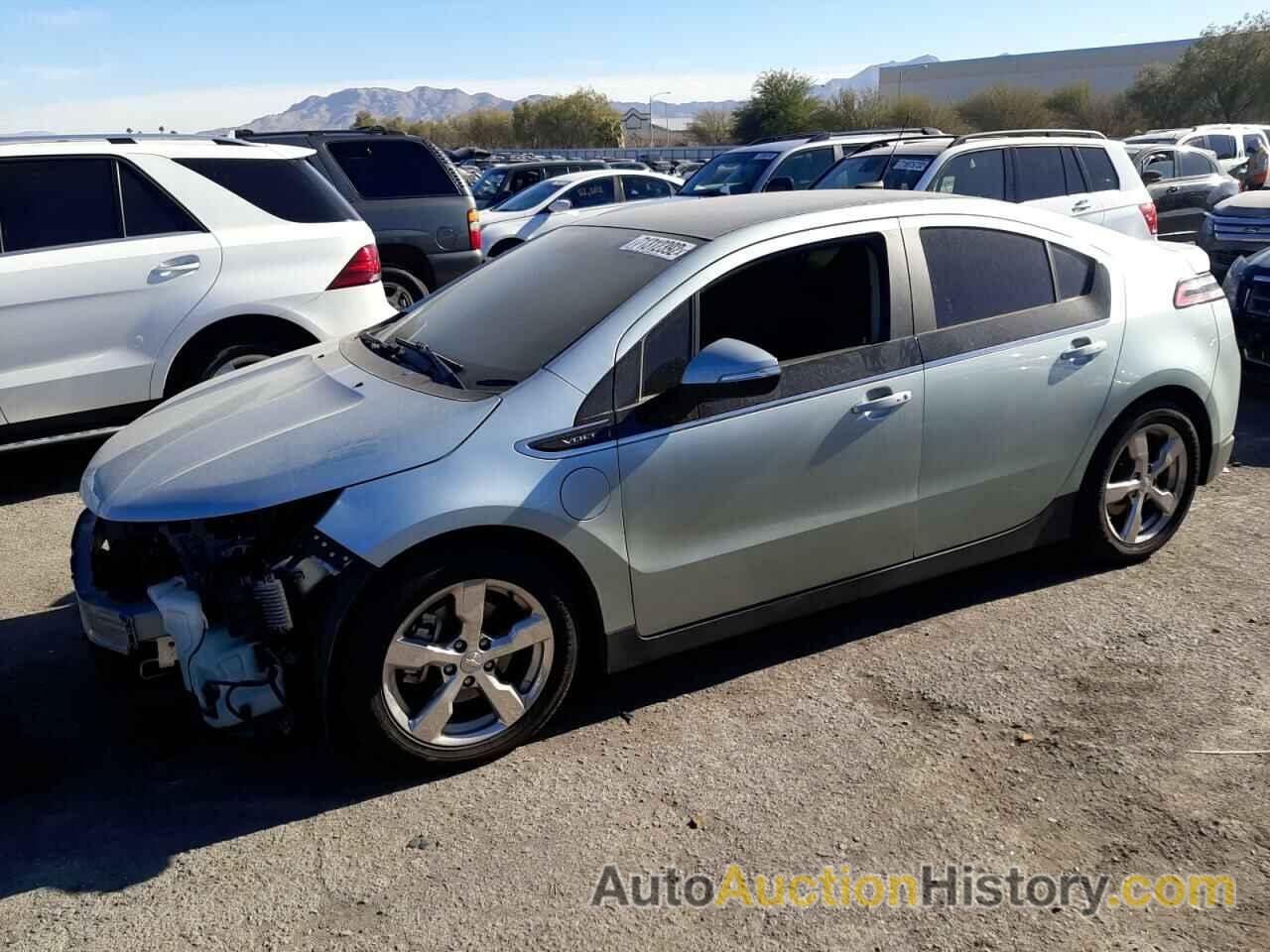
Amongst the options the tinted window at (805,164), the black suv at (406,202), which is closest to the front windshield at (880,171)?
the tinted window at (805,164)

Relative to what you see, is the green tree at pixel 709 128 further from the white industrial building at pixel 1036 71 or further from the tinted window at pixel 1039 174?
the tinted window at pixel 1039 174

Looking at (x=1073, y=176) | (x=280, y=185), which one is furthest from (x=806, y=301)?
(x=1073, y=176)

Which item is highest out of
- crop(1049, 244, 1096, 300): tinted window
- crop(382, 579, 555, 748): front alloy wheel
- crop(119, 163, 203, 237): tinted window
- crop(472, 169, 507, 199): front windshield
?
crop(472, 169, 507, 199): front windshield

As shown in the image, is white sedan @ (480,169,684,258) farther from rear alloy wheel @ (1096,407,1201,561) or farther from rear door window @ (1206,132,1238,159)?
rear door window @ (1206,132,1238,159)

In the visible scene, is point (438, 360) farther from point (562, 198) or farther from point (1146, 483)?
point (562, 198)

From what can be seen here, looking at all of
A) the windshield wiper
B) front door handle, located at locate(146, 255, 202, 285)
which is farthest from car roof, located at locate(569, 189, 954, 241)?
front door handle, located at locate(146, 255, 202, 285)

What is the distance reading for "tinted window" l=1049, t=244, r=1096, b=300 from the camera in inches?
175

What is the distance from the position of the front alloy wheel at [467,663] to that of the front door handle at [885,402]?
1.36 m

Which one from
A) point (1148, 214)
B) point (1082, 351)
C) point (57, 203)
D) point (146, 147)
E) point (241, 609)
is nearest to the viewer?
point (241, 609)

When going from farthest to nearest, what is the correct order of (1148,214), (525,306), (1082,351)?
(1148,214) → (1082,351) → (525,306)

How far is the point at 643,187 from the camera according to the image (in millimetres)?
16328

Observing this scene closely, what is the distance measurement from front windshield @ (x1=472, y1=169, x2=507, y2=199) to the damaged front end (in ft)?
55.2

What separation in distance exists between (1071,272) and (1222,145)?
65.4 feet

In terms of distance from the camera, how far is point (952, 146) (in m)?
9.51
